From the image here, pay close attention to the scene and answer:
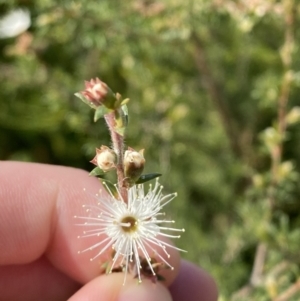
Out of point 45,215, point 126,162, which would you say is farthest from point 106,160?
point 45,215

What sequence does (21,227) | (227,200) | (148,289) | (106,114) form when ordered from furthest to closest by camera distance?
(227,200), (21,227), (148,289), (106,114)

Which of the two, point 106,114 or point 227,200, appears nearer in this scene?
point 106,114

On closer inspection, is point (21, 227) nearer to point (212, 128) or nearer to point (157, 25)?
point (157, 25)

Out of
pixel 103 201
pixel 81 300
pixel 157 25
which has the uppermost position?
pixel 157 25

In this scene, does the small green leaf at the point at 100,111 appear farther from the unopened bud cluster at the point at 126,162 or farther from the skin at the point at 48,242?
the skin at the point at 48,242

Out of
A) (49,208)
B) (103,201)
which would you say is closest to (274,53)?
(49,208)

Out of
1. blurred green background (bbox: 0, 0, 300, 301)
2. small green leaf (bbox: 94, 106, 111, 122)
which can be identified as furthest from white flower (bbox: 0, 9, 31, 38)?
small green leaf (bbox: 94, 106, 111, 122)

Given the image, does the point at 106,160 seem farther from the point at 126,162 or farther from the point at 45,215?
the point at 45,215

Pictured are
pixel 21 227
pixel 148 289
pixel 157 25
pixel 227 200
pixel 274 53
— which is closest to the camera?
pixel 148 289
